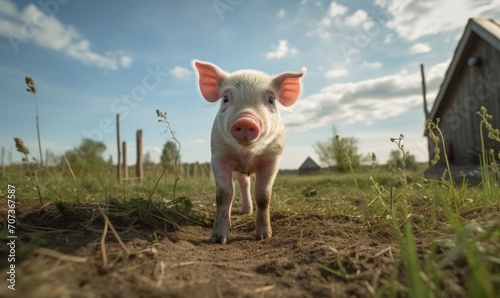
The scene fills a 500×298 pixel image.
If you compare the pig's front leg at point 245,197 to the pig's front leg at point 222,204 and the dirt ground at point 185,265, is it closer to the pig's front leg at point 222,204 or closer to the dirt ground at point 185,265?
the pig's front leg at point 222,204

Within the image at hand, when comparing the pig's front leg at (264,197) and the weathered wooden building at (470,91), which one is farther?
the weathered wooden building at (470,91)

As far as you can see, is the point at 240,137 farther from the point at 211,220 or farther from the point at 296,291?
the point at 296,291

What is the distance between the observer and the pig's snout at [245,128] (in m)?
3.31

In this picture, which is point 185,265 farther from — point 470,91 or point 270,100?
point 470,91

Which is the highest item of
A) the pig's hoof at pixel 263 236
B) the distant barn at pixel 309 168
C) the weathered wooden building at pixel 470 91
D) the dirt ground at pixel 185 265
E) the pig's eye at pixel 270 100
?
the weathered wooden building at pixel 470 91

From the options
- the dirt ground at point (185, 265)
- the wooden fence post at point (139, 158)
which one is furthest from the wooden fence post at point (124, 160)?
the dirt ground at point (185, 265)

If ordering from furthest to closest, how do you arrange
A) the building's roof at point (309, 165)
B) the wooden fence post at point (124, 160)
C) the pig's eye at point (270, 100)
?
the building's roof at point (309, 165) → the wooden fence post at point (124, 160) → the pig's eye at point (270, 100)

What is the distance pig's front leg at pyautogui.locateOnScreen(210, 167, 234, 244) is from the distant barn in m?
32.4

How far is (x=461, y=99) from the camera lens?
1437 centimetres

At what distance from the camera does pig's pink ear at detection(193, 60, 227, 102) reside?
443 centimetres

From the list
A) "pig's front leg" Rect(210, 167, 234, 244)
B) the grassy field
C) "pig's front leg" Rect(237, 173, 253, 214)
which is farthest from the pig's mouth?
"pig's front leg" Rect(237, 173, 253, 214)

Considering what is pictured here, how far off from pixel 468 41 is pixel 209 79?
13.2m

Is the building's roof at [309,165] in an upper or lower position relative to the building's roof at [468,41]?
lower

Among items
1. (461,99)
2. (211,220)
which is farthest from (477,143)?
(211,220)
